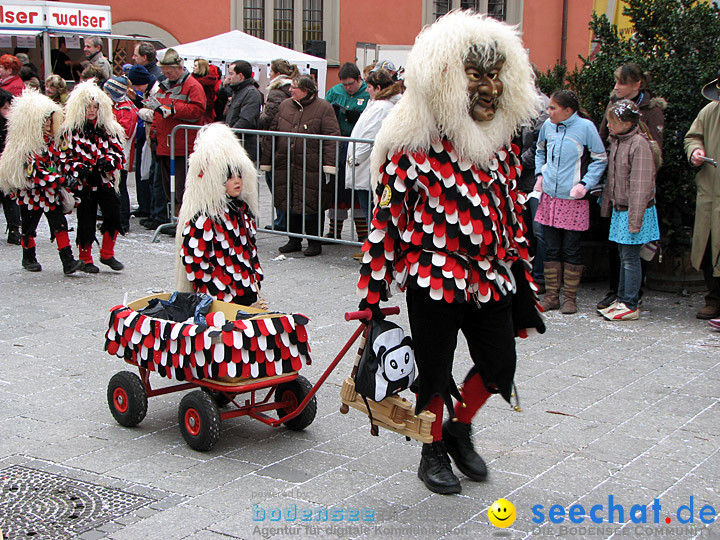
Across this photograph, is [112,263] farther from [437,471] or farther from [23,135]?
[437,471]

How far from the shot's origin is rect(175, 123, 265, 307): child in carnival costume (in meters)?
5.22

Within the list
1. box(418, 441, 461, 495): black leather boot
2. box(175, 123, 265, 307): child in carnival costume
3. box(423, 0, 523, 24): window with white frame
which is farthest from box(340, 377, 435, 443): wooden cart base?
box(423, 0, 523, 24): window with white frame

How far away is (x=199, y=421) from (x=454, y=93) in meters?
2.04

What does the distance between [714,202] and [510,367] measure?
3755 mm

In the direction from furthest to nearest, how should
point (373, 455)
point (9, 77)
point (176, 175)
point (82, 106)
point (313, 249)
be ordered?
point (9, 77) < point (176, 175) < point (313, 249) < point (82, 106) < point (373, 455)

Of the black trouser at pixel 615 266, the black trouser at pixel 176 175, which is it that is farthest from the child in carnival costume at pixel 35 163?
the black trouser at pixel 615 266

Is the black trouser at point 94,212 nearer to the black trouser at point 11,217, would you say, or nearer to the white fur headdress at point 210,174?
the black trouser at point 11,217

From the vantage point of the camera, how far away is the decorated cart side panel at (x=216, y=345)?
4.42 metres

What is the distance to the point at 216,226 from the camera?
525 centimetres

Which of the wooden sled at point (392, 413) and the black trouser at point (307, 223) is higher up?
the black trouser at point (307, 223)

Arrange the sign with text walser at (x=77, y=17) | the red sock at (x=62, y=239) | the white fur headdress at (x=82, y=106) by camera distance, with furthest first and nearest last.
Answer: the sign with text walser at (x=77, y=17) → the red sock at (x=62, y=239) → the white fur headdress at (x=82, y=106)

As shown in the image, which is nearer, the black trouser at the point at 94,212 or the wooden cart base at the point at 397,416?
the wooden cart base at the point at 397,416

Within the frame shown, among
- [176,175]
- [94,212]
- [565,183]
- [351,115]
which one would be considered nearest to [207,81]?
[176,175]

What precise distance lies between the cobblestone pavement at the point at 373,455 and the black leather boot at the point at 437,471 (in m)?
0.05
